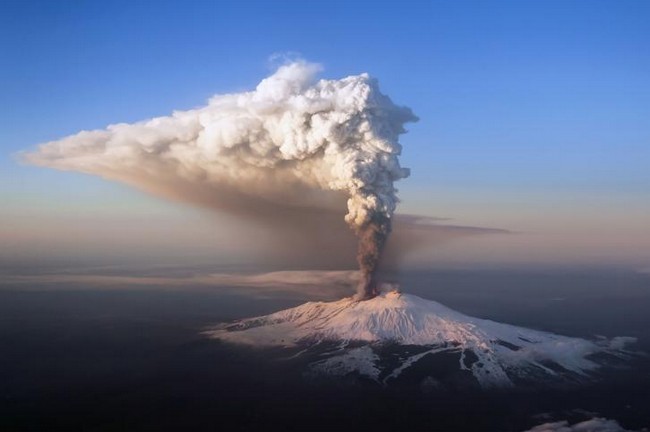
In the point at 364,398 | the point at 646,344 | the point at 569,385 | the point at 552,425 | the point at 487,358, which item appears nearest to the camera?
the point at 552,425

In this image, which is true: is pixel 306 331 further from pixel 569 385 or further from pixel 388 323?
pixel 569 385

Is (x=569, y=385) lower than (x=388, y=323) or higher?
lower

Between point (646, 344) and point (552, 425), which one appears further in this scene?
point (646, 344)

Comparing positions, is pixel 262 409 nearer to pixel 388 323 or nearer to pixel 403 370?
pixel 403 370

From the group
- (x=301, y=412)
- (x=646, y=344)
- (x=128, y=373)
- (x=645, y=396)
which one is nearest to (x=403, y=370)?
(x=301, y=412)

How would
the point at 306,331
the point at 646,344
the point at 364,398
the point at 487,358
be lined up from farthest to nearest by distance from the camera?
the point at 646,344, the point at 306,331, the point at 487,358, the point at 364,398

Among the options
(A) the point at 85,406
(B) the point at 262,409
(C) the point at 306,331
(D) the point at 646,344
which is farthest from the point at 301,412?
(D) the point at 646,344
